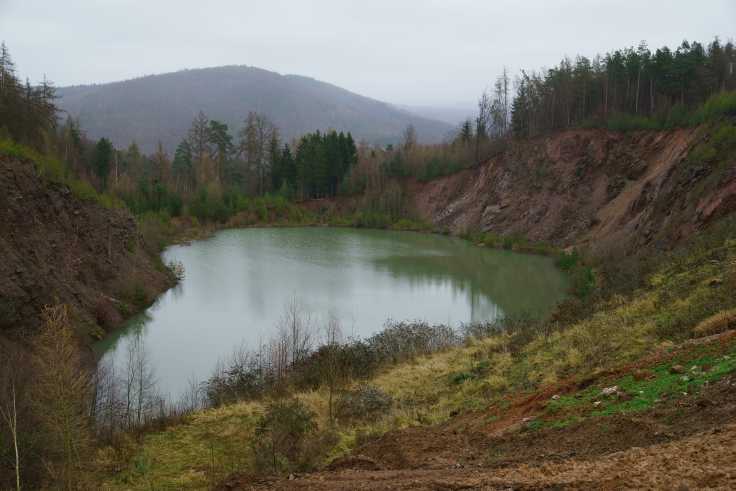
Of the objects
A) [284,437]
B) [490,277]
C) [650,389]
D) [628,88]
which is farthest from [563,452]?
[628,88]

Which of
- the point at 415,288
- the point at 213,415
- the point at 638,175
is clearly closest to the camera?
the point at 213,415

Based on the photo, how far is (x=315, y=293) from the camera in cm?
2781

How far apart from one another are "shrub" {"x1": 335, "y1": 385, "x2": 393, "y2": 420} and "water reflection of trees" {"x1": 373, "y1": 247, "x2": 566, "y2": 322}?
428 inches

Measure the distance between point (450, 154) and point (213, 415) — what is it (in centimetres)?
5928

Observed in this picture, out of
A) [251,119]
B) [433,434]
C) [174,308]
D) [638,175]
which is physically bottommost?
[174,308]

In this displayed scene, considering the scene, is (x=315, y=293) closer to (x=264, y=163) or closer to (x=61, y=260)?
(x=61, y=260)

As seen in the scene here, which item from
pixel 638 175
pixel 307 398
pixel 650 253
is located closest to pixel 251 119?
pixel 638 175

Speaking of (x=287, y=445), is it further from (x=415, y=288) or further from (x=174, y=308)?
(x=415, y=288)

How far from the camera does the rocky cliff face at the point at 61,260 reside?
18.2 m

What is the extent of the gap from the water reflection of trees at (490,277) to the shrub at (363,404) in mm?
10872

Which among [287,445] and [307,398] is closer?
[287,445]

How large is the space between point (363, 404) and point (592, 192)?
1610 inches

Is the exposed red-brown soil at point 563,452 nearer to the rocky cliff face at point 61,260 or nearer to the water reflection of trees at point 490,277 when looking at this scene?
the rocky cliff face at point 61,260

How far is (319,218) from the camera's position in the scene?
6906 cm
